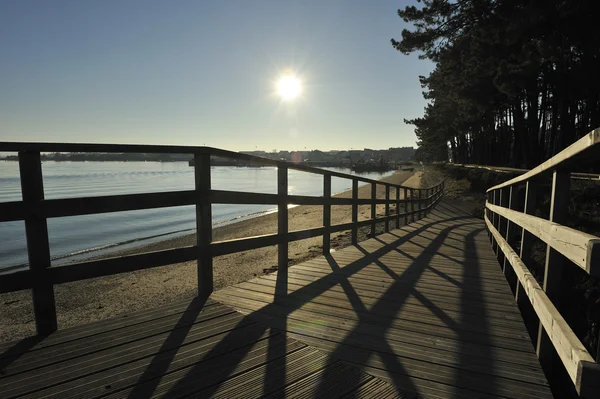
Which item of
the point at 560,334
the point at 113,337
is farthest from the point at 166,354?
the point at 560,334

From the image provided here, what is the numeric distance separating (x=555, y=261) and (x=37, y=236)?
127 inches

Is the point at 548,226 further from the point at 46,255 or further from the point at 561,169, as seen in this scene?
the point at 46,255

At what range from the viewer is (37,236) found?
7.84 ft

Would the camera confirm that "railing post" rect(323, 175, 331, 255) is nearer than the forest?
Yes

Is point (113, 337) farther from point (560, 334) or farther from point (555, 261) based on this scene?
point (555, 261)

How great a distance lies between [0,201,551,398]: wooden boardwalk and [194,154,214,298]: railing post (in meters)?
0.22

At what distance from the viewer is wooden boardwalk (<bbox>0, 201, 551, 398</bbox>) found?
187 centimetres

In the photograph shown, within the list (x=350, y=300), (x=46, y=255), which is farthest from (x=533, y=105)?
(x=46, y=255)

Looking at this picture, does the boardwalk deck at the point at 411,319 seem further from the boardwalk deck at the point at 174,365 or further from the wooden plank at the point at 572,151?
the wooden plank at the point at 572,151

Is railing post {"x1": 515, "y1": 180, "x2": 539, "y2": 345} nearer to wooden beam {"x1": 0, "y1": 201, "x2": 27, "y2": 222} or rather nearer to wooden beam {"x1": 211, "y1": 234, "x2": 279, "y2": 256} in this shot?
wooden beam {"x1": 211, "y1": 234, "x2": 279, "y2": 256}

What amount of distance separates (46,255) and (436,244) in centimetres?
590

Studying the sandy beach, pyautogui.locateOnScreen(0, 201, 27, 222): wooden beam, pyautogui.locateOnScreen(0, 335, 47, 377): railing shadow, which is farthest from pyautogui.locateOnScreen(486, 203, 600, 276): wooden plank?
the sandy beach

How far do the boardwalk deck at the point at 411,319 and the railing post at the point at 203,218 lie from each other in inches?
8.5

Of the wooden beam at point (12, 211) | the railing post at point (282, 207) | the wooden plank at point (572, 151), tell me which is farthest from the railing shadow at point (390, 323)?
the wooden beam at point (12, 211)
